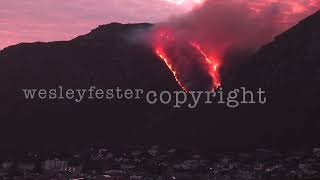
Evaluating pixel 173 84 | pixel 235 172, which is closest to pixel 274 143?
pixel 235 172

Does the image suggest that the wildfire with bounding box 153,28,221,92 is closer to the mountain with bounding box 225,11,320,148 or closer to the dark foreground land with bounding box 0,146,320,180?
the mountain with bounding box 225,11,320,148

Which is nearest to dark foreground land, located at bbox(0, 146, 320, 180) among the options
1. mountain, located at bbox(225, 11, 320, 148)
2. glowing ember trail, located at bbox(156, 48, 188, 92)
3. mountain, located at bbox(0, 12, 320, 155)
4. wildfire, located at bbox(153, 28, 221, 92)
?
mountain, located at bbox(0, 12, 320, 155)

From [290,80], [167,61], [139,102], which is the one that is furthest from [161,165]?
[167,61]

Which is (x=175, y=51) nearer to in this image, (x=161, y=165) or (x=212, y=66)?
(x=212, y=66)

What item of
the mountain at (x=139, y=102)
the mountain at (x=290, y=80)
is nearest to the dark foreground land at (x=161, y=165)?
the mountain at (x=139, y=102)

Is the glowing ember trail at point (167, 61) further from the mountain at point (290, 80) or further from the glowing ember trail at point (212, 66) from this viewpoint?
the mountain at point (290, 80)

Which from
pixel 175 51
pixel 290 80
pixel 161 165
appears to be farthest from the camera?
pixel 175 51

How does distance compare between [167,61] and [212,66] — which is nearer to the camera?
[212,66]
